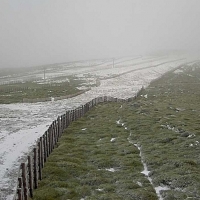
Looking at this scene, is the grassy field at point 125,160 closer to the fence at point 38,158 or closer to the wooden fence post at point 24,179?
the fence at point 38,158

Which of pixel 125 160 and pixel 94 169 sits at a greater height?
pixel 125 160

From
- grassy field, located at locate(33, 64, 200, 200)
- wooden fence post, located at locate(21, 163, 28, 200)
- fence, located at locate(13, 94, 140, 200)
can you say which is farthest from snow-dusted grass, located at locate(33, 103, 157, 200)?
wooden fence post, located at locate(21, 163, 28, 200)

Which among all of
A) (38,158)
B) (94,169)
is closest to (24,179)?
(38,158)

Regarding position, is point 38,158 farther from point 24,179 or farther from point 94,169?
point 24,179

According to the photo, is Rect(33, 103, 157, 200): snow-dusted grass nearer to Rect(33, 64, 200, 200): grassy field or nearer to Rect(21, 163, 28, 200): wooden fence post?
Rect(33, 64, 200, 200): grassy field

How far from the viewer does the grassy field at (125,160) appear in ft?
47.2

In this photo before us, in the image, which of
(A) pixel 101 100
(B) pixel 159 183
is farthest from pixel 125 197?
(A) pixel 101 100

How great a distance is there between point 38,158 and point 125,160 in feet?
17.1

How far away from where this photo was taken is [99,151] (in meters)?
20.8

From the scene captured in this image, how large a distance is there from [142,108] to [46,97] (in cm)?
1974

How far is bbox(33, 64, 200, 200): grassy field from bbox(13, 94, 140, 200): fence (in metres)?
0.46

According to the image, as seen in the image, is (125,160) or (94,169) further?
(125,160)

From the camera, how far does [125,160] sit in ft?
61.1

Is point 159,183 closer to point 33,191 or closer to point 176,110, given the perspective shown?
point 33,191
